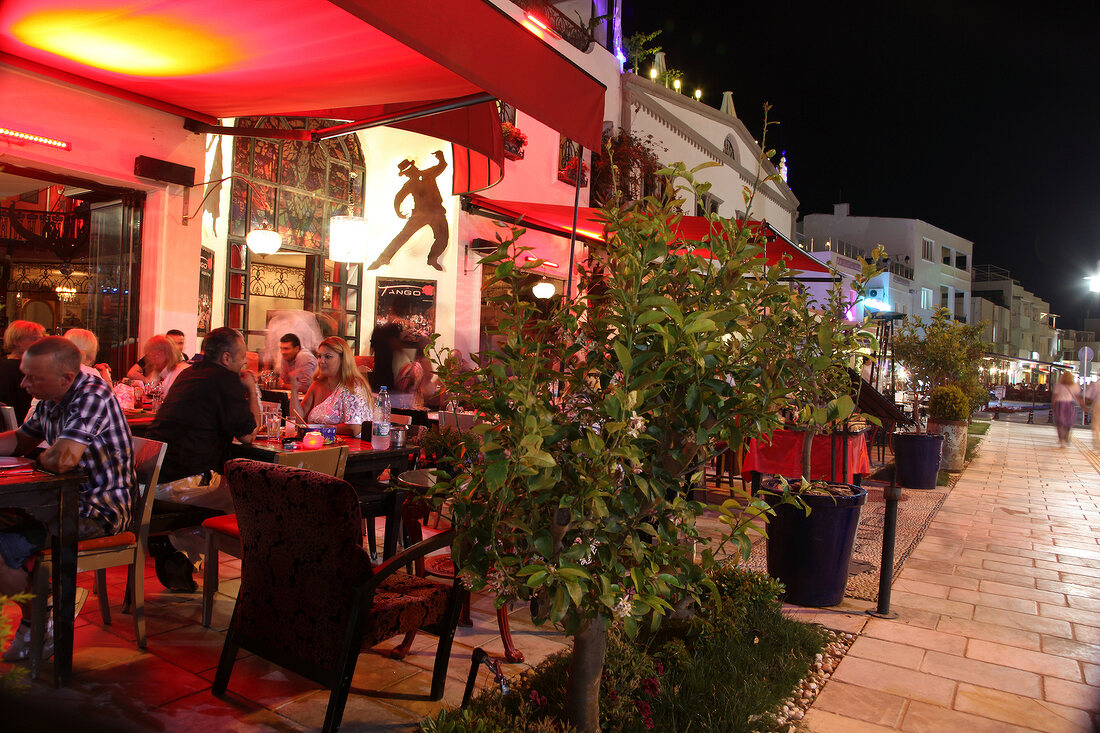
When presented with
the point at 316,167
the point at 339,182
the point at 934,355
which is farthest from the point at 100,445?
the point at 934,355

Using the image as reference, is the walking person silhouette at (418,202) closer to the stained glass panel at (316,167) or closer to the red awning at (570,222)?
the red awning at (570,222)

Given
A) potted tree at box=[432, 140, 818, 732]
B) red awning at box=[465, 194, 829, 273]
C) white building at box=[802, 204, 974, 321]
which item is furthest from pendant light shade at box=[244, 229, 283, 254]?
white building at box=[802, 204, 974, 321]

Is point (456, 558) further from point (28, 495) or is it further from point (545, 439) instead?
point (28, 495)

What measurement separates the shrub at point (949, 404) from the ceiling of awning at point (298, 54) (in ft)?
33.1

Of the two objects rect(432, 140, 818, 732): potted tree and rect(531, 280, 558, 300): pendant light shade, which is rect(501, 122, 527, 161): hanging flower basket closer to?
rect(531, 280, 558, 300): pendant light shade

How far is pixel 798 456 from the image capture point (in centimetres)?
760

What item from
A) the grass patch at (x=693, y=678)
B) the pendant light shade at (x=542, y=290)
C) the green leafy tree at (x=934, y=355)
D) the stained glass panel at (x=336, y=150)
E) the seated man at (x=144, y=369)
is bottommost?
the grass patch at (x=693, y=678)

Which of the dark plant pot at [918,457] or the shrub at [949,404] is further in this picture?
the shrub at [949,404]

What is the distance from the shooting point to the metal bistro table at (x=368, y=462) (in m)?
4.53

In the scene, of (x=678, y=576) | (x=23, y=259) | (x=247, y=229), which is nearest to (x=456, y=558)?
(x=678, y=576)

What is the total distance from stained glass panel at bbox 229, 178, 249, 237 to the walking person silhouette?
6.51 feet

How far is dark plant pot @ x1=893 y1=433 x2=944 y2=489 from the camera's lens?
10.3 meters

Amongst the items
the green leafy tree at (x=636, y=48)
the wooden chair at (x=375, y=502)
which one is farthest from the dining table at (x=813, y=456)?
the green leafy tree at (x=636, y=48)

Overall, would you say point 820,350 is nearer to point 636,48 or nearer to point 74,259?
point 74,259
